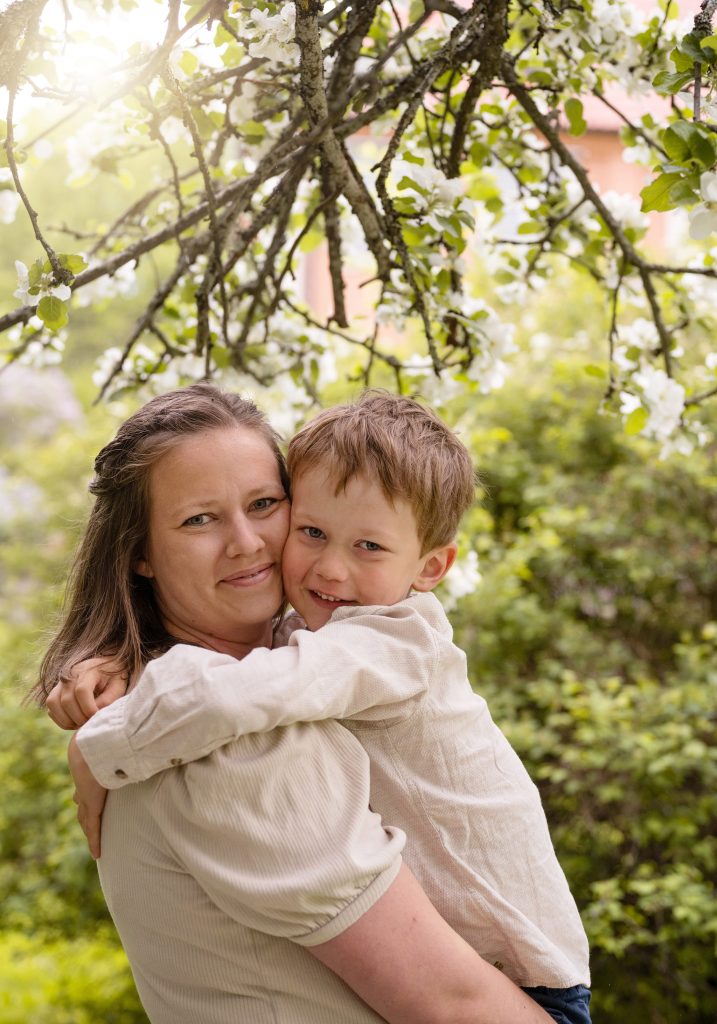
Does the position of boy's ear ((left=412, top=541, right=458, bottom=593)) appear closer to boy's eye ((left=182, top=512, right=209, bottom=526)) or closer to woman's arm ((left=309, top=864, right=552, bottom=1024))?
boy's eye ((left=182, top=512, right=209, bottom=526))

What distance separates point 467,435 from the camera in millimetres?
4574

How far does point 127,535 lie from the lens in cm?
165

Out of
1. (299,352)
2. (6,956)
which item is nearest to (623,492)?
(299,352)

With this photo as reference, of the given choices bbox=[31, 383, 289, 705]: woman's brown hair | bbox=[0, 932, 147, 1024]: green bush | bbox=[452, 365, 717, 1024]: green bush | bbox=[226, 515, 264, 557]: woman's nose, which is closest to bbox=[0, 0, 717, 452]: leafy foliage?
bbox=[31, 383, 289, 705]: woman's brown hair

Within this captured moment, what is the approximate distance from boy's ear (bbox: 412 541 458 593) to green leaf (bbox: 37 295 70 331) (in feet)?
2.49

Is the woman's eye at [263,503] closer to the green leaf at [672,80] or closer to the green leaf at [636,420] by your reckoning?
the green leaf at [672,80]

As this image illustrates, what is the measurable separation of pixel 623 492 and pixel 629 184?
251 inches

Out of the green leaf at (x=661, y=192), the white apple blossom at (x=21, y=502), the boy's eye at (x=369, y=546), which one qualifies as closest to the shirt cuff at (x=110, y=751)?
the boy's eye at (x=369, y=546)

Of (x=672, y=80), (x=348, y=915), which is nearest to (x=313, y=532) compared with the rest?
(x=348, y=915)

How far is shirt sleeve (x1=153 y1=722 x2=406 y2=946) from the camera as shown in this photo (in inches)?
46.9

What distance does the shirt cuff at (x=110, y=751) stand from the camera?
124 centimetres

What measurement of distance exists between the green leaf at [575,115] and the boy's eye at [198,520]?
1.49 meters

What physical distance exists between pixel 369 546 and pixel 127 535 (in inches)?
15.6

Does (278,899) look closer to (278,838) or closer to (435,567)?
(278,838)
